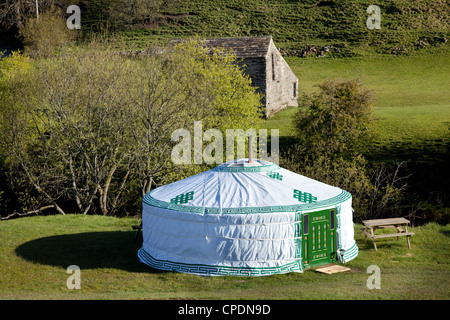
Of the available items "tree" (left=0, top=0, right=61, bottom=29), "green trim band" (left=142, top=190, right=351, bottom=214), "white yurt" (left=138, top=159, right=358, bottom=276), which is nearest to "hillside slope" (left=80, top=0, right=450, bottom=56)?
"tree" (left=0, top=0, right=61, bottom=29)

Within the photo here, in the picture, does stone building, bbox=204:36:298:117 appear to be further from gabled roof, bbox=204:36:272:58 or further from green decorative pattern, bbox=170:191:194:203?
green decorative pattern, bbox=170:191:194:203

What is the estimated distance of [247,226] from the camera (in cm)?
1129

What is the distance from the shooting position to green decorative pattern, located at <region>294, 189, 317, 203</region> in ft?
38.7

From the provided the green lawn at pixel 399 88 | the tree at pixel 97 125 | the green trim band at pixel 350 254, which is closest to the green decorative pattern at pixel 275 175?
the green trim band at pixel 350 254

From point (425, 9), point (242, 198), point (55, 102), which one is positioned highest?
point (425, 9)

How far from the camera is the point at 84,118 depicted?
18891 millimetres

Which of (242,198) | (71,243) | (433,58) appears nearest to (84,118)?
(71,243)

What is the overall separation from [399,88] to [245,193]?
27.2 m

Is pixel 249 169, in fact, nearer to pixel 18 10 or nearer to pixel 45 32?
pixel 45 32

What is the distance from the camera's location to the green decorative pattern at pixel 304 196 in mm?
11805

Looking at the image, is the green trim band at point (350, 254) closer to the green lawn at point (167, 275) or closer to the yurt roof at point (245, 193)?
the green lawn at point (167, 275)

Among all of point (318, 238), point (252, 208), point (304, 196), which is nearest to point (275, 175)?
point (304, 196)
